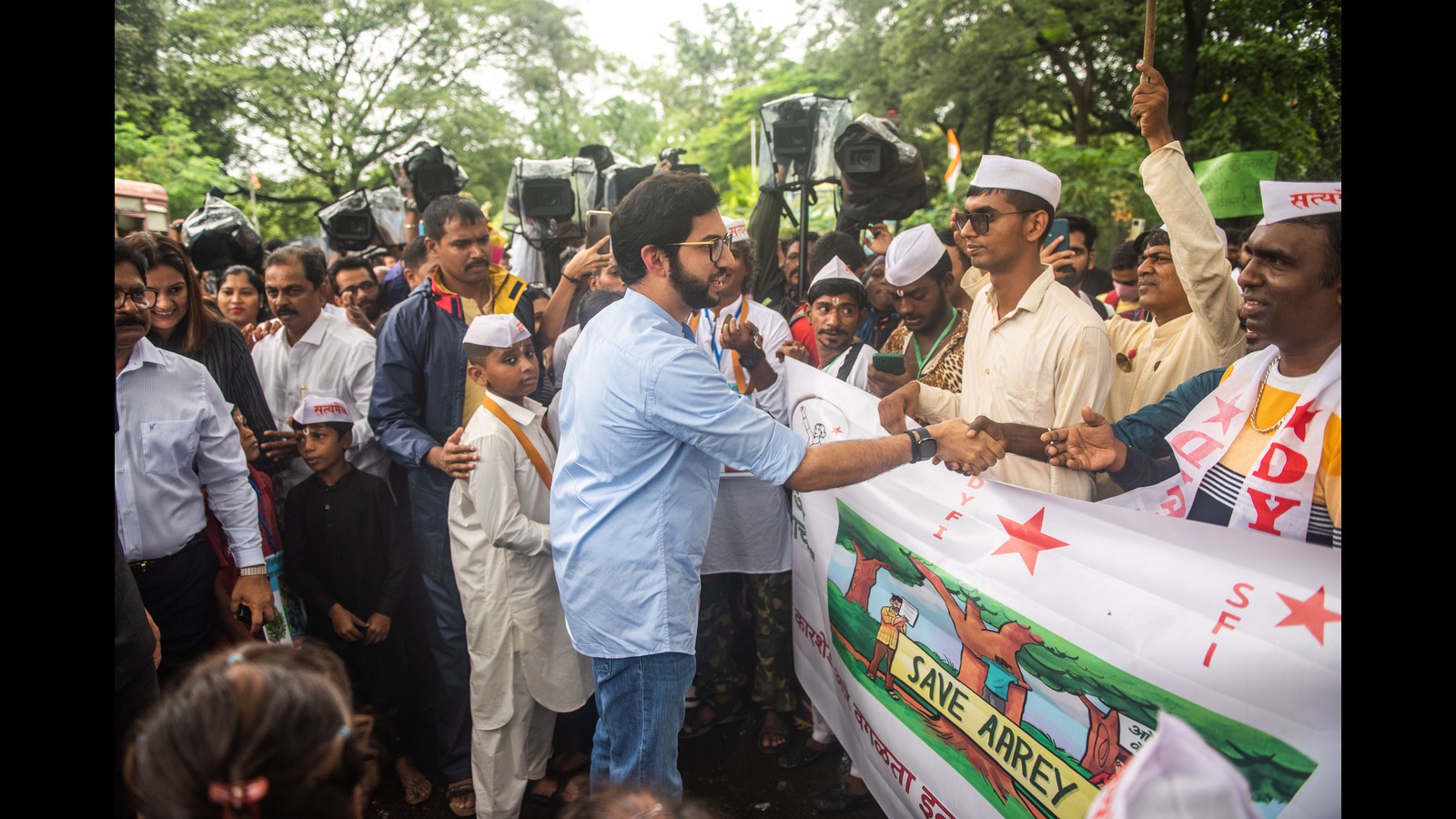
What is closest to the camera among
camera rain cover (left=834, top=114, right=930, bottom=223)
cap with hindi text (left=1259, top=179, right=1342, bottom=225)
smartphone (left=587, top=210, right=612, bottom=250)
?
cap with hindi text (left=1259, top=179, right=1342, bottom=225)

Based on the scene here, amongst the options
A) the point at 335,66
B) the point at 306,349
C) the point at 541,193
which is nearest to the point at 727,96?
the point at 335,66

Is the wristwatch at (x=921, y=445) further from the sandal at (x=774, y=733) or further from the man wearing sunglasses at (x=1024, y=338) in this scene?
the sandal at (x=774, y=733)

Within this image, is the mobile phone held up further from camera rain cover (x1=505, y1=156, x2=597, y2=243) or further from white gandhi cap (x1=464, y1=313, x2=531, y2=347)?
camera rain cover (x1=505, y1=156, x2=597, y2=243)

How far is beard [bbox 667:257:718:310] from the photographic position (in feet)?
8.24

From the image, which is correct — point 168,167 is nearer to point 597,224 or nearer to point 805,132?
point 805,132

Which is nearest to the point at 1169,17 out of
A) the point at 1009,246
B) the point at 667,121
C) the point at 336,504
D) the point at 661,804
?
the point at 1009,246

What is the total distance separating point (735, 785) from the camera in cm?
361

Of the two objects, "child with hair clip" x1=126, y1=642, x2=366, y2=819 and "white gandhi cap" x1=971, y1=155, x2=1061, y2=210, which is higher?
"white gandhi cap" x1=971, y1=155, x2=1061, y2=210

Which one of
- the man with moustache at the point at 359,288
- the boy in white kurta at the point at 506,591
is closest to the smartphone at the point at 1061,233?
the boy in white kurta at the point at 506,591

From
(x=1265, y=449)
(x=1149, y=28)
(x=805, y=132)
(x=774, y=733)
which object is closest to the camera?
(x=1265, y=449)

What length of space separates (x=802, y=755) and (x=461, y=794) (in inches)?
56.9

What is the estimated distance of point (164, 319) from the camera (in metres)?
3.57

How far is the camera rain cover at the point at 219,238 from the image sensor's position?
616cm

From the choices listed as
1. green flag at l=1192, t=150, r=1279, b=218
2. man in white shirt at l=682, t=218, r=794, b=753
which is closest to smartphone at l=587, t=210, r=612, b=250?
man in white shirt at l=682, t=218, r=794, b=753
